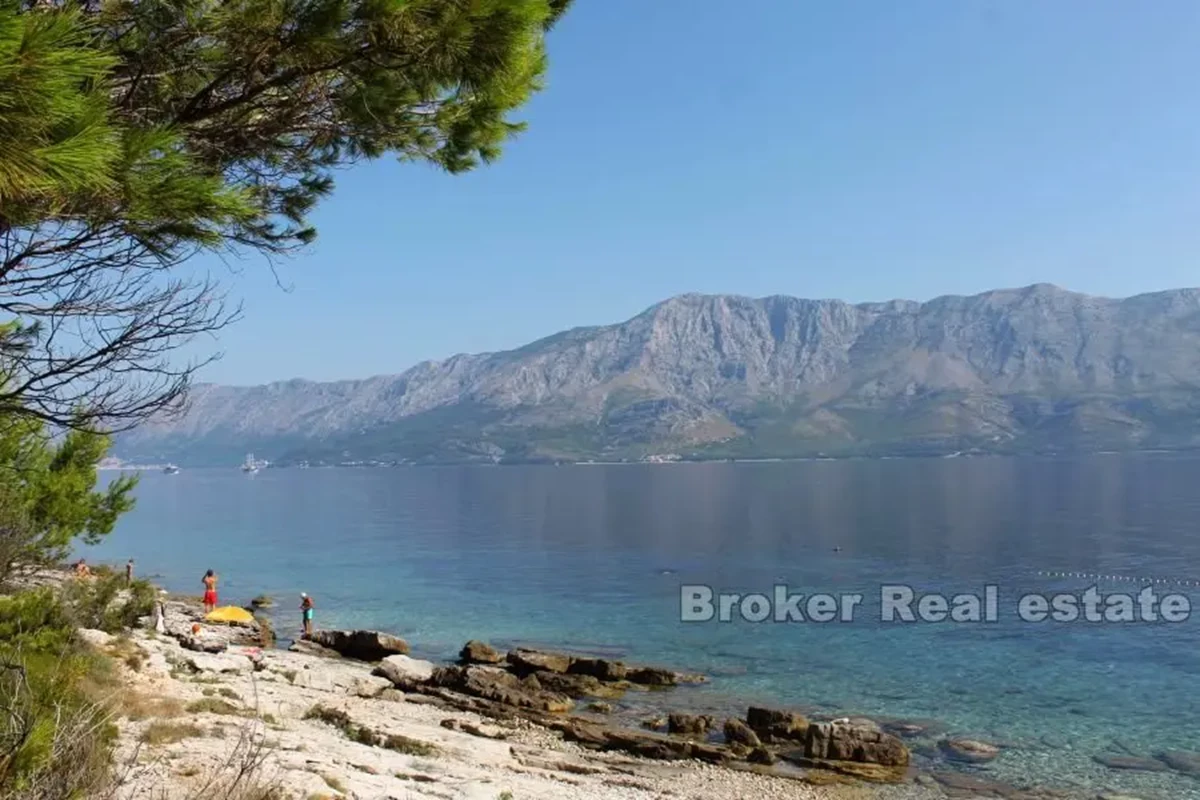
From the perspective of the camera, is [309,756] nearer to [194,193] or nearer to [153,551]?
[194,193]

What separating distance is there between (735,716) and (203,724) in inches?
678

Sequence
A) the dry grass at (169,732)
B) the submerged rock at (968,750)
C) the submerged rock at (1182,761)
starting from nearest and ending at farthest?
the dry grass at (169,732) → the submerged rock at (1182,761) → the submerged rock at (968,750)

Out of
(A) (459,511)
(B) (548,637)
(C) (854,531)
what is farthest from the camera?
(A) (459,511)

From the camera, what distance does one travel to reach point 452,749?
1927 centimetres

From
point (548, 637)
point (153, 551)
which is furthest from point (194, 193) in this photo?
point (153, 551)

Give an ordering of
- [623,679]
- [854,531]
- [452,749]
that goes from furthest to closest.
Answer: [854,531], [623,679], [452,749]

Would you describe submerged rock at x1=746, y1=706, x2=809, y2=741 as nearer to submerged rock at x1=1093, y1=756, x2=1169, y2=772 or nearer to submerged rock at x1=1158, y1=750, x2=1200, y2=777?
submerged rock at x1=1093, y1=756, x2=1169, y2=772

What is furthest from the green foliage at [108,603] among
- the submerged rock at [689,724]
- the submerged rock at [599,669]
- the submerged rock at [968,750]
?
the submerged rock at [968,750]

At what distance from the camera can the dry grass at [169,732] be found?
41.8 ft

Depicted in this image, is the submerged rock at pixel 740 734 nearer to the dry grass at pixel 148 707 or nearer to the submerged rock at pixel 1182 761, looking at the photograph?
the submerged rock at pixel 1182 761

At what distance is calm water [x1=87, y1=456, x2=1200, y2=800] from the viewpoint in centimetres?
2845

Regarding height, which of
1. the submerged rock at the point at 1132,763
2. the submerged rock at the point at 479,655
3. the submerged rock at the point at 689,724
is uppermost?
the submerged rock at the point at 1132,763

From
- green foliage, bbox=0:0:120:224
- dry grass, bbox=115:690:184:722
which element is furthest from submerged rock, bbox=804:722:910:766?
green foliage, bbox=0:0:120:224

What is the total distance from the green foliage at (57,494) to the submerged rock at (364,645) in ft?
40.0
